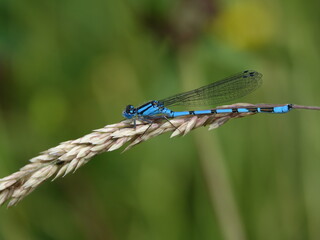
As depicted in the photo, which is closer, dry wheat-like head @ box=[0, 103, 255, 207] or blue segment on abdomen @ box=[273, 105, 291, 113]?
dry wheat-like head @ box=[0, 103, 255, 207]

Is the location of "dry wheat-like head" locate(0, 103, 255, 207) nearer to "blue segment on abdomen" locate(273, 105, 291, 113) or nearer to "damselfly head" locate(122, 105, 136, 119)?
"blue segment on abdomen" locate(273, 105, 291, 113)

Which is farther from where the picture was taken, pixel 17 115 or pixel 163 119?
pixel 17 115

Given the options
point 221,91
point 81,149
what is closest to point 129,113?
point 221,91

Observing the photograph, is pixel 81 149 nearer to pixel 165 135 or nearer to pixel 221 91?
pixel 221 91

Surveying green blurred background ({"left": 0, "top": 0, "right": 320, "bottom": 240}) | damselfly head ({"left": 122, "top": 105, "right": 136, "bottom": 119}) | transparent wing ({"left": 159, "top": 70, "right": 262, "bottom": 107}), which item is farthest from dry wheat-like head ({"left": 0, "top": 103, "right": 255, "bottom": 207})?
green blurred background ({"left": 0, "top": 0, "right": 320, "bottom": 240})

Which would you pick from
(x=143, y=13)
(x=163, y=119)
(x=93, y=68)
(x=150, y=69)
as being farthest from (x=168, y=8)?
(x=163, y=119)

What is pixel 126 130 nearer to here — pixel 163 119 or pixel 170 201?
pixel 163 119

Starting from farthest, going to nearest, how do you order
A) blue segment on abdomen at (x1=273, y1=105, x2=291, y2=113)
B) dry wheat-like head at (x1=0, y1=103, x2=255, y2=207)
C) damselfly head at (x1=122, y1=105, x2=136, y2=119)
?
1. damselfly head at (x1=122, y1=105, x2=136, y2=119)
2. blue segment on abdomen at (x1=273, y1=105, x2=291, y2=113)
3. dry wheat-like head at (x1=0, y1=103, x2=255, y2=207)
